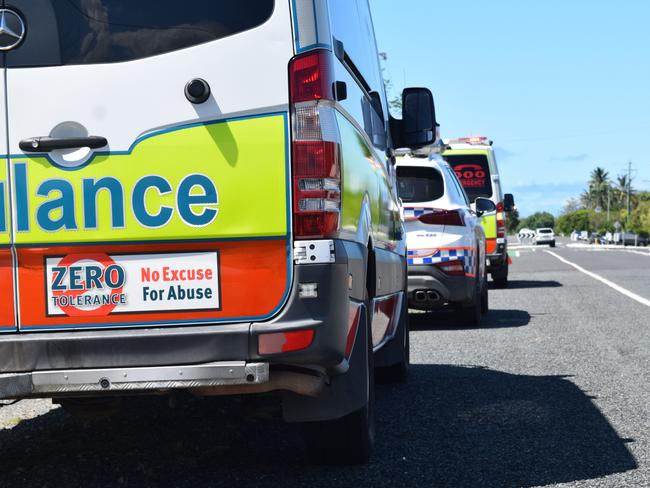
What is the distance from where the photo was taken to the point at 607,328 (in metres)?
11.5

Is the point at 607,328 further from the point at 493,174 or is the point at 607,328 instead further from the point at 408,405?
the point at 493,174

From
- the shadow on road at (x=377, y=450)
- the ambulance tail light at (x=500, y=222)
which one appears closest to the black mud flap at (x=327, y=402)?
the shadow on road at (x=377, y=450)

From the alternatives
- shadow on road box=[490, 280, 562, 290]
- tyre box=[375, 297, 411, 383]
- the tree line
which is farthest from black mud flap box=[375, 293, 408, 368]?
the tree line

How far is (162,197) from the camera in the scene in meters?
3.98

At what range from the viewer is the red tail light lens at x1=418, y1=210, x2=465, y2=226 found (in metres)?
11.5

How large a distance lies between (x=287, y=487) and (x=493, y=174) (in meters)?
14.3

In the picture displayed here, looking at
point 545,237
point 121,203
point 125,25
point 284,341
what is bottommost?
point 545,237

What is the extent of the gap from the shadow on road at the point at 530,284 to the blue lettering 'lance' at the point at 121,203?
648 inches

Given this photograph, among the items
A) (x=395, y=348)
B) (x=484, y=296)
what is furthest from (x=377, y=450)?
(x=484, y=296)

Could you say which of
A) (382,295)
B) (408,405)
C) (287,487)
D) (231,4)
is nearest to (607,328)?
(408,405)

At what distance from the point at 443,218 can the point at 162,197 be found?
7791 mm

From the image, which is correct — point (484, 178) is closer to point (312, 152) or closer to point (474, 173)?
point (474, 173)

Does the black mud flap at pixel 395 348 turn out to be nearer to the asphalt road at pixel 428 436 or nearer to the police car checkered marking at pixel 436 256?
the asphalt road at pixel 428 436

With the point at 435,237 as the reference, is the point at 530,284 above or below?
below
